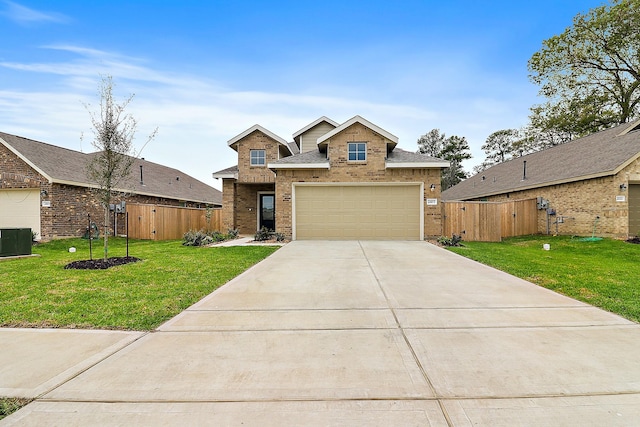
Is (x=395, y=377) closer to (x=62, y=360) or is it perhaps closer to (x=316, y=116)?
(x=62, y=360)

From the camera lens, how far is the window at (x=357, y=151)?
Result: 14125 mm

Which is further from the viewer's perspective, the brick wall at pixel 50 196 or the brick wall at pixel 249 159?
the brick wall at pixel 249 159

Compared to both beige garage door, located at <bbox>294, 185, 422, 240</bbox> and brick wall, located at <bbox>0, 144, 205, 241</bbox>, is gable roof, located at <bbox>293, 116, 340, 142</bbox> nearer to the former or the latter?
beige garage door, located at <bbox>294, 185, 422, 240</bbox>

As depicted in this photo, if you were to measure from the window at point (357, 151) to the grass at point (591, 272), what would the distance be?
548cm

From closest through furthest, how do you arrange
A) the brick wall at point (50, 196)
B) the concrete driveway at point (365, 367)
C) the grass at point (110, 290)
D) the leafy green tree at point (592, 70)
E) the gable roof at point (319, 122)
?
the concrete driveway at point (365, 367), the grass at point (110, 290), the brick wall at point (50, 196), the gable roof at point (319, 122), the leafy green tree at point (592, 70)

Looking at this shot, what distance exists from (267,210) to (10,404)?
53.2 feet

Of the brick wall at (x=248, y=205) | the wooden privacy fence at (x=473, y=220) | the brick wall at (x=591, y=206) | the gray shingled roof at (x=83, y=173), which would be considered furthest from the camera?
the brick wall at (x=248, y=205)

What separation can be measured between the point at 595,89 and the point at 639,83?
2550 millimetres

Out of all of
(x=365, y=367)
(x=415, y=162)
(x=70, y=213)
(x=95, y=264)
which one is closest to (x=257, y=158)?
(x=415, y=162)

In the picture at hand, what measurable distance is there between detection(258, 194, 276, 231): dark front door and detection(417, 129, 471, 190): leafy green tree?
33.4 meters

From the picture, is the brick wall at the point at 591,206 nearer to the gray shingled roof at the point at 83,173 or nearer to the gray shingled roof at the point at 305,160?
Result: the gray shingled roof at the point at 305,160

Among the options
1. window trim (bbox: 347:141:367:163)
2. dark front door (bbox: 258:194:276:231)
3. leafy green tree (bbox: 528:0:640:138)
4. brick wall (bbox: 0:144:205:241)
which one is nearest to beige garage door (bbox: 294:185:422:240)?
window trim (bbox: 347:141:367:163)

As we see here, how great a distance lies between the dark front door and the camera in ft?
60.4

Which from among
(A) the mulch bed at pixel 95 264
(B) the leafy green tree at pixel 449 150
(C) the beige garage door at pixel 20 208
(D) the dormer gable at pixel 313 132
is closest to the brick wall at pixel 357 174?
(D) the dormer gable at pixel 313 132
